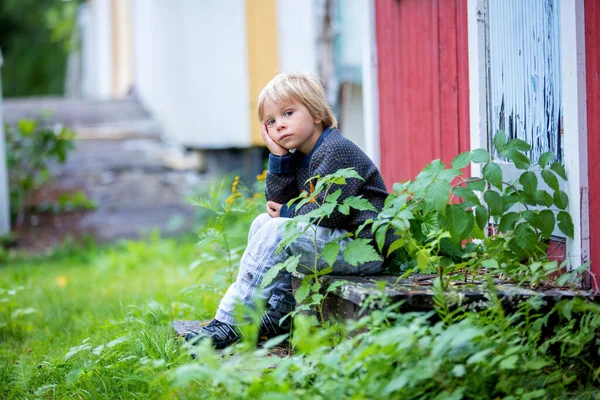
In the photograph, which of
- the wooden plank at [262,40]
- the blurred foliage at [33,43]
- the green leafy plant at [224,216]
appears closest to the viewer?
the green leafy plant at [224,216]

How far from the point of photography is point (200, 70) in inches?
372

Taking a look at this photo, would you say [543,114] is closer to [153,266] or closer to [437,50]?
[437,50]

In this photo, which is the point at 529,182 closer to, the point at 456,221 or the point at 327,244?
the point at 456,221

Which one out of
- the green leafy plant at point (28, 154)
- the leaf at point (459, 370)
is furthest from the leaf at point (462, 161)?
the green leafy plant at point (28, 154)

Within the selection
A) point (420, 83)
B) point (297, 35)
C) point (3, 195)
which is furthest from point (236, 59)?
point (420, 83)

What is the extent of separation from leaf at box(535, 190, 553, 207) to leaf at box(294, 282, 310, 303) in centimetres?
89

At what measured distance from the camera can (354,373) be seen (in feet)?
7.39

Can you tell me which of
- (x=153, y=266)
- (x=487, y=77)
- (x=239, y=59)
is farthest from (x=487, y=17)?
(x=239, y=59)

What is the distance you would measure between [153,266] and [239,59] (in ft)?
10.5

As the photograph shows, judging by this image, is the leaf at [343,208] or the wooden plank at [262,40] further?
the wooden plank at [262,40]

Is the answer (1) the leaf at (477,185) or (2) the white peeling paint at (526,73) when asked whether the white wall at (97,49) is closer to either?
(2) the white peeling paint at (526,73)

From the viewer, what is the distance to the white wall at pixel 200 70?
8703mm

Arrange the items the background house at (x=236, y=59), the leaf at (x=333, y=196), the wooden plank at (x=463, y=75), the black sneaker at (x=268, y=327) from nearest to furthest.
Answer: the leaf at (x=333, y=196) < the black sneaker at (x=268, y=327) < the wooden plank at (x=463, y=75) < the background house at (x=236, y=59)

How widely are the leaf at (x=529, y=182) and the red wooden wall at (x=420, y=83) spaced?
0.93 metres
